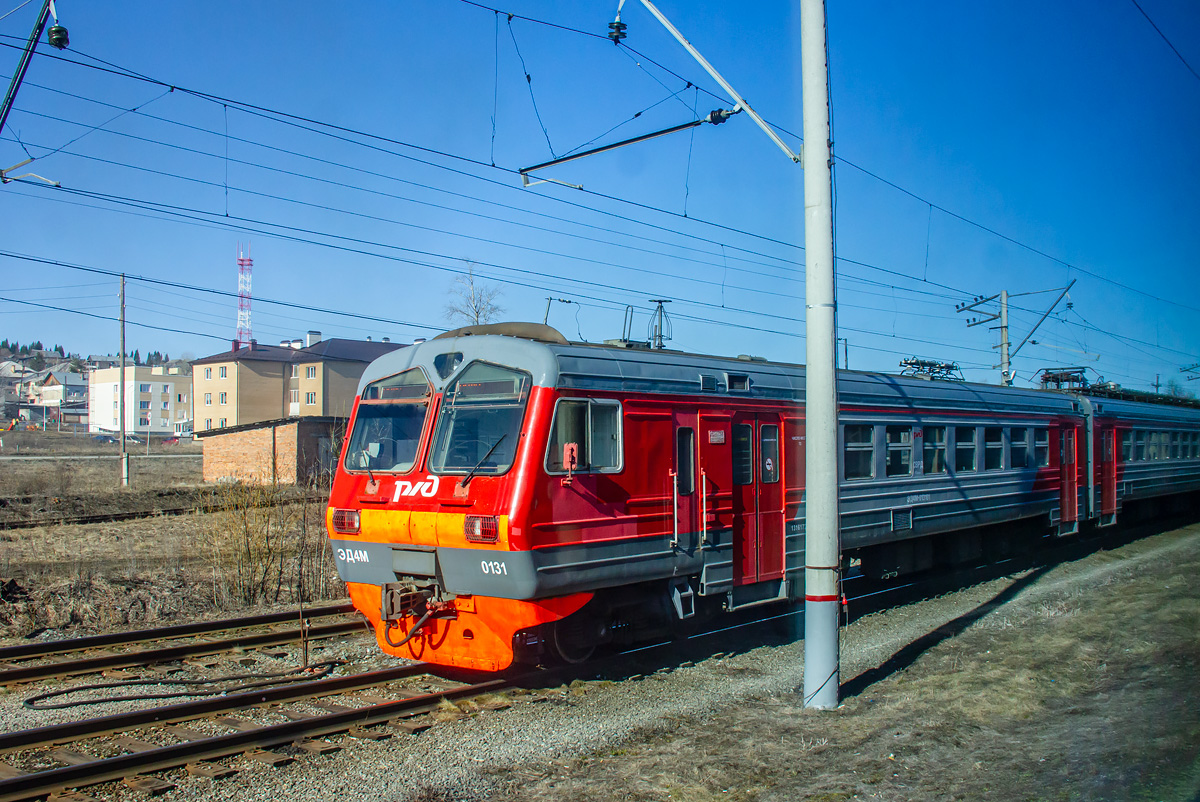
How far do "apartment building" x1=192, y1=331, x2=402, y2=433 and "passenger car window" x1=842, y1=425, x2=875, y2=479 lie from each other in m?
48.5

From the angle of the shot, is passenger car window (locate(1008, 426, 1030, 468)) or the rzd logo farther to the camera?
passenger car window (locate(1008, 426, 1030, 468))

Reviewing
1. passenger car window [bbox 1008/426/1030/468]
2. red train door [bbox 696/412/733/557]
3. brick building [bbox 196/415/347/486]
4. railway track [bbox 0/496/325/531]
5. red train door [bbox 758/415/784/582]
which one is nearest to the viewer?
red train door [bbox 696/412/733/557]

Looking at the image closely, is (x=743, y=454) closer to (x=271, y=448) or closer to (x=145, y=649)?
(x=145, y=649)

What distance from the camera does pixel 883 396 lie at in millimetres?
11898

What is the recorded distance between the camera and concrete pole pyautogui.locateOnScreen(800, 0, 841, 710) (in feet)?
24.6

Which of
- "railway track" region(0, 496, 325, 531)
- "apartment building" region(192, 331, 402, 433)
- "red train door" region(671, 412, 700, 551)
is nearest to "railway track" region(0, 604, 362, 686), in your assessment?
"red train door" region(671, 412, 700, 551)

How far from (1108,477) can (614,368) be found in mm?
14300

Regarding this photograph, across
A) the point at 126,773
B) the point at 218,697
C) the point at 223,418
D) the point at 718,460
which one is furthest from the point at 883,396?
the point at 223,418

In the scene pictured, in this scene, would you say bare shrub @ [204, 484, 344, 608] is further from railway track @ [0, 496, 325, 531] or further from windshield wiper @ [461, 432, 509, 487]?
railway track @ [0, 496, 325, 531]

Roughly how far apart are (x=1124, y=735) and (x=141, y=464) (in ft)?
161

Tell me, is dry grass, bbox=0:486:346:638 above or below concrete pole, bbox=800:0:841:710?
below

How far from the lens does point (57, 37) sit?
895 centimetres

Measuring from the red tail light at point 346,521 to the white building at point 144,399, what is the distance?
98256 mm

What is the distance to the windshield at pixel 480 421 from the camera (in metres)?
7.66
